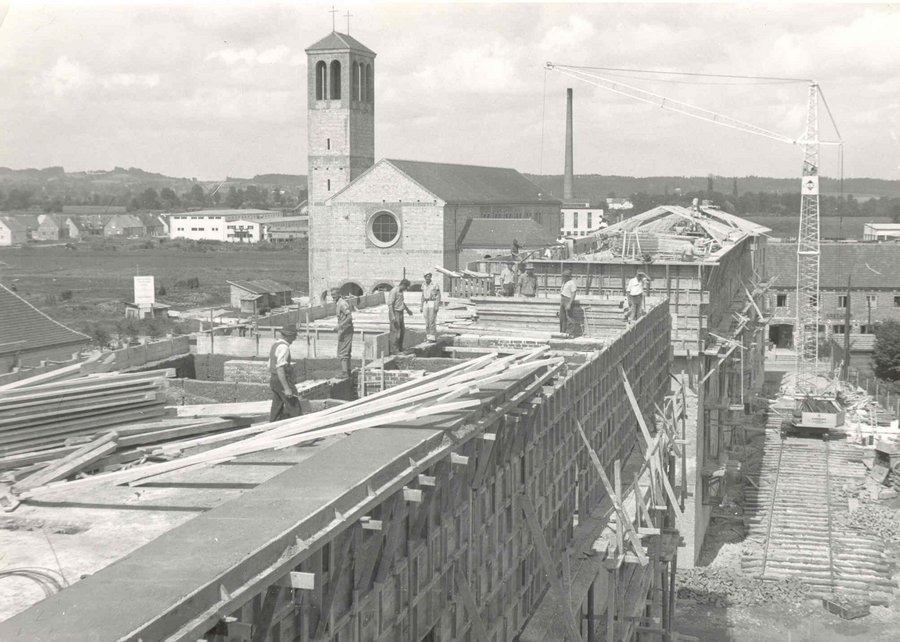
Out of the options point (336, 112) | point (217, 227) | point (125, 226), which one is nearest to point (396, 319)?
point (336, 112)

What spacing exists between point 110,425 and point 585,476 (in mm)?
8225

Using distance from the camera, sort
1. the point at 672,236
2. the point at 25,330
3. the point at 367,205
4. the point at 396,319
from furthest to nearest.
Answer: the point at 367,205 < the point at 672,236 < the point at 25,330 < the point at 396,319

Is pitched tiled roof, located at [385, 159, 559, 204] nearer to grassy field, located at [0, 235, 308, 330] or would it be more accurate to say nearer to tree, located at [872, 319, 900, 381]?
grassy field, located at [0, 235, 308, 330]

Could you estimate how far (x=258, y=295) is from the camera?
5691 cm

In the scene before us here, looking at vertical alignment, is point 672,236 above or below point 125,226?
below

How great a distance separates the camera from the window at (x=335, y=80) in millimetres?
61688

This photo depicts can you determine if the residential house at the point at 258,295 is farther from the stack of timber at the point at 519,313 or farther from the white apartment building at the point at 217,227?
the white apartment building at the point at 217,227

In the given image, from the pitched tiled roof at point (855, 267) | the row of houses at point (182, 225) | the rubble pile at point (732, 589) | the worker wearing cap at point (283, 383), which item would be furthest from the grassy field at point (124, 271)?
the worker wearing cap at point (283, 383)

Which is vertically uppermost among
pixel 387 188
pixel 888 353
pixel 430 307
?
pixel 387 188

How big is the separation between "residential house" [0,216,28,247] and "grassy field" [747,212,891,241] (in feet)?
262

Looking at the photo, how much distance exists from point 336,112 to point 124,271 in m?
48.9

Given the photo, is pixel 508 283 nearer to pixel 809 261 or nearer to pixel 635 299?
pixel 635 299

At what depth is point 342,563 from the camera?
24.2ft

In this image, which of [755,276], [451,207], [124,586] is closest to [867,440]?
[755,276]
